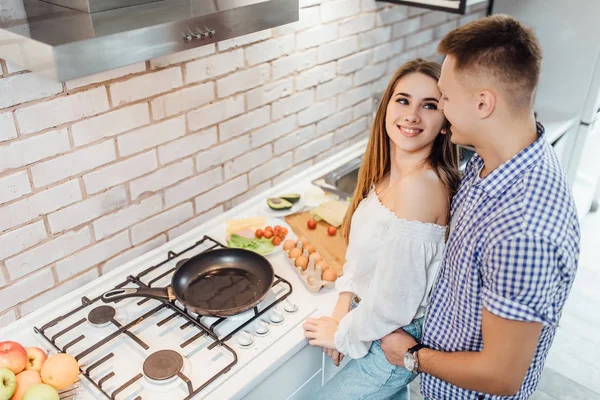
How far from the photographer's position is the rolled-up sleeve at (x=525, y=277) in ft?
3.44

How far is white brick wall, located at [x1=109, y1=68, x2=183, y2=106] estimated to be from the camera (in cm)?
160

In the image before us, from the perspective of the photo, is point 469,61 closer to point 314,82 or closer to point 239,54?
point 239,54

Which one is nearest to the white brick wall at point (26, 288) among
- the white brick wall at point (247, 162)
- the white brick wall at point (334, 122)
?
the white brick wall at point (247, 162)

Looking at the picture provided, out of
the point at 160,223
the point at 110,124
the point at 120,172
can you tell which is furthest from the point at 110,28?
the point at 160,223

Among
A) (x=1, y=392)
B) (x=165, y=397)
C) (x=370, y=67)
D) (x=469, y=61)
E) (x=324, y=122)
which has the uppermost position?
(x=469, y=61)

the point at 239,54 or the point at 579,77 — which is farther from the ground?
the point at 239,54

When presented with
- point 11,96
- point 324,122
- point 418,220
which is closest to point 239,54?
point 324,122

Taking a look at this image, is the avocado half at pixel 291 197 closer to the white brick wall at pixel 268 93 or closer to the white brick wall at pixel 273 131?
the white brick wall at pixel 273 131

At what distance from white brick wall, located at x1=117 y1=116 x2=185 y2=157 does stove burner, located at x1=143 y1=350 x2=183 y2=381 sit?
0.62 m

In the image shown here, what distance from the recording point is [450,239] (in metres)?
1.31

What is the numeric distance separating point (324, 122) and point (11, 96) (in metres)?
1.32

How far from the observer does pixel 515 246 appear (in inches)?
41.6

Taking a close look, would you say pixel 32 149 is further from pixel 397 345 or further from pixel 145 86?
pixel 397 345

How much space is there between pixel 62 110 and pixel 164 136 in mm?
354
